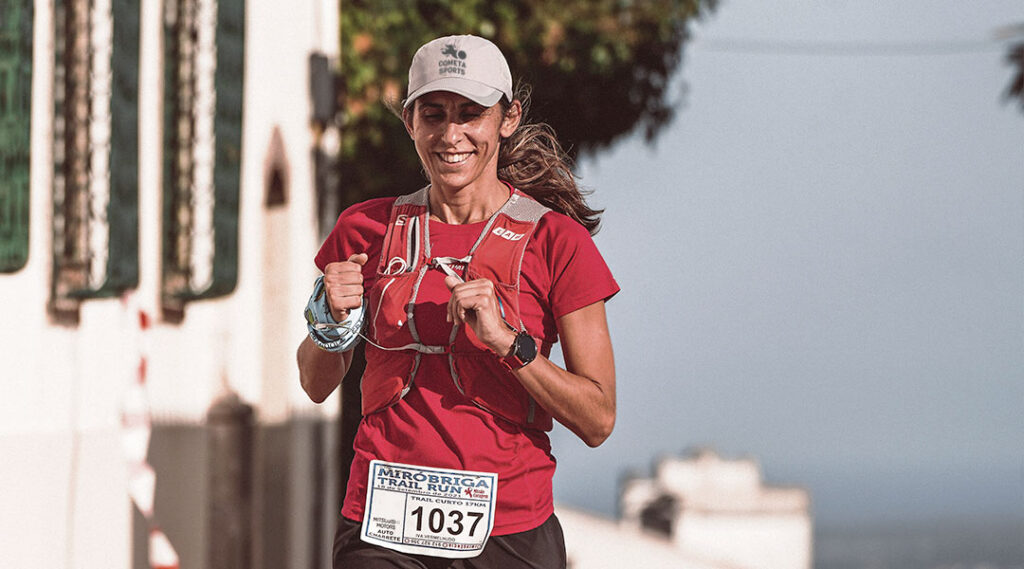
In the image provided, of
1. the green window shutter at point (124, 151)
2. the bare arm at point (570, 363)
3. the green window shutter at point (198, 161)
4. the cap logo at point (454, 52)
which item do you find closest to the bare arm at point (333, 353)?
the bare arm at point (570, 363)

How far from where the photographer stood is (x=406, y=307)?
127 inches

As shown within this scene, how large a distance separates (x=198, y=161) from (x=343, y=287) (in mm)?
5630

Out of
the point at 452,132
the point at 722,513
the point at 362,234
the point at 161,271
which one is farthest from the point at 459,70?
the point at 722,513

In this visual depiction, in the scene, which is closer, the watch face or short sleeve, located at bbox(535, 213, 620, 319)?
the watch face

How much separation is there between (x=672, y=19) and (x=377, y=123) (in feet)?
9.94

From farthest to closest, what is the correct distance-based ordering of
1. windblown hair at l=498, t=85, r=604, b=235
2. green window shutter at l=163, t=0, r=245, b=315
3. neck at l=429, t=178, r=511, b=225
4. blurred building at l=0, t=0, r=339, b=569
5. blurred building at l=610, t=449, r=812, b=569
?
1. blurred building at l=610, t=449, r=812, b=569
2. green window shutter at l=163, t=0, r=245, b=315
3. blurred building at l=0, t=0, r=339, b=569
4. windblown hair at l=498, t=85, r=604, b=235
5. neck at l=429, t=178, r=511, b=225

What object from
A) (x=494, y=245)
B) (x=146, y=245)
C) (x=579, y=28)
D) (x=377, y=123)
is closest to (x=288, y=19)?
(x=377, y=123)

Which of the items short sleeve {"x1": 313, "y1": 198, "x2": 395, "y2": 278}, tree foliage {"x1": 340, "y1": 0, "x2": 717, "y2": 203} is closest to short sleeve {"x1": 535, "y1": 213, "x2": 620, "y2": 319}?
short sleeve {"x1": 313, "y1": 198, "x2": 395, "y2": 278}

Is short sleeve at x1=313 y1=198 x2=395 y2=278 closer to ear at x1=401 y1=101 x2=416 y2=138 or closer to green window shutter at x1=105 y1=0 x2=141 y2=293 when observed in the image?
ear at x1=401 y1=101 x2=416 y2=138

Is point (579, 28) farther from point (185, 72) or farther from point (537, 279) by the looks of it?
point (537, 279)

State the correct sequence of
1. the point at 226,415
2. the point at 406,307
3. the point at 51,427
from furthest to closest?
the point at 226,415 < the point at 51,427 < the point at 406,307

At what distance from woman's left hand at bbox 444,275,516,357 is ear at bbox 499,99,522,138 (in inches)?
19.3

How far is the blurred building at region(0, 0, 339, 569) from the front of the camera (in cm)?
689

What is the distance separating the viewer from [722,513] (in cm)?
1888
